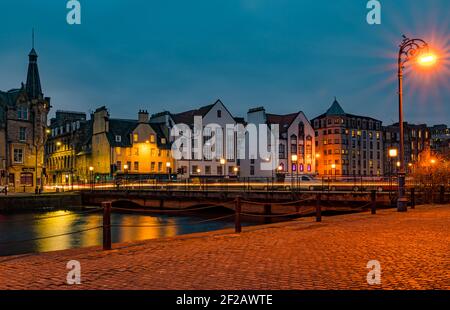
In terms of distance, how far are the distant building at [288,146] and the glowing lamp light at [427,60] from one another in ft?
196

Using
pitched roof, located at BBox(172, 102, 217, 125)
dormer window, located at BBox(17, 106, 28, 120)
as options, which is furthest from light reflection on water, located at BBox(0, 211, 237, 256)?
pitched roof, located at BBox(172, 102, 217, 125)

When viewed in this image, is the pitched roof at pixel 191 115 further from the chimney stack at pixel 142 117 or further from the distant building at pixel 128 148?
the chimney stack at pixel 142 117

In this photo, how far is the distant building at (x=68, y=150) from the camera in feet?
259

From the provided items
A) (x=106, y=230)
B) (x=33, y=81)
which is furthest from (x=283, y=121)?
(x=106, y=230)

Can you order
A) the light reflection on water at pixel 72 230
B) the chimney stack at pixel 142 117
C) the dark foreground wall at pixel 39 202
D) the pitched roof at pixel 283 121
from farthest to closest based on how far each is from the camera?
the pitched roof at pixel 283 121 < the chimney stack at pixel 142 117 < the dark foreground wall at pixel 39 202 < the light reflection on water at pixel 72 230

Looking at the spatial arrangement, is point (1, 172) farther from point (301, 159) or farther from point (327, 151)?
point (327, 151)

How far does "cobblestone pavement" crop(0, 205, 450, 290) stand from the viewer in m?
7.46

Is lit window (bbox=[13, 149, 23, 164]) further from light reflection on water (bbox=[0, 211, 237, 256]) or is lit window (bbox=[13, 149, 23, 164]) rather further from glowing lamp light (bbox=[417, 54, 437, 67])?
glowing lamp light (bbox=[417, 54, 437, 67])

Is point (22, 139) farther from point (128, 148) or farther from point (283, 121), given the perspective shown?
point (283, 121)

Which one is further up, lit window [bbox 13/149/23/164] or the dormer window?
the dormer window

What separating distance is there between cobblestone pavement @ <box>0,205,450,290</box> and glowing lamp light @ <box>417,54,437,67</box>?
8.89m

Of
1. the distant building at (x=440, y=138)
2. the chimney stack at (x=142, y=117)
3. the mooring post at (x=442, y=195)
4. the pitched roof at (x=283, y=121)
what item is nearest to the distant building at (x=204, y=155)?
the chimney stack at (x=142, y=117)

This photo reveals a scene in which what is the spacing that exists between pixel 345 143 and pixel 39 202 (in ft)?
206
